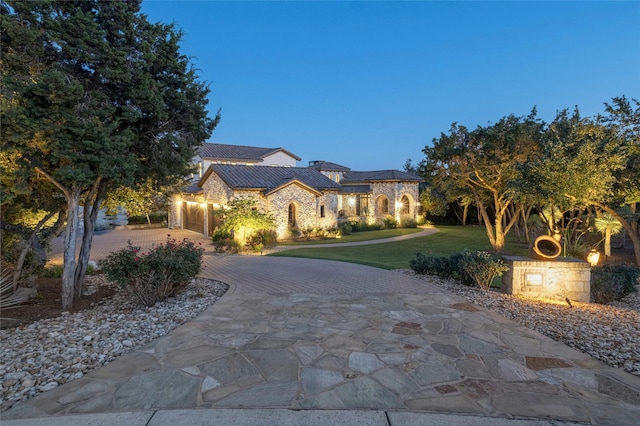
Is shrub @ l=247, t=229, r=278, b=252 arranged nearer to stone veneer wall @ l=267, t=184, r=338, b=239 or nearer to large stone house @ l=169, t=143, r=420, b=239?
large stone house @ l=169, t=143, r=420, b=239

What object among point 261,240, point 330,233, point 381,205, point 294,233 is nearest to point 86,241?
point 261,240

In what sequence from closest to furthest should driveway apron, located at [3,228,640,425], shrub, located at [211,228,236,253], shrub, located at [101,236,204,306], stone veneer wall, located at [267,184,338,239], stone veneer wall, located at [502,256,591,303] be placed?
driveway apron, located at [3,228,640,425]
shrub, located at [101,236,204,306]
stone veneer wall, located at [502,256,591,303]
shrub, located at [211,228,236,253]
stone veneer wall, located at [267,184,338,239]

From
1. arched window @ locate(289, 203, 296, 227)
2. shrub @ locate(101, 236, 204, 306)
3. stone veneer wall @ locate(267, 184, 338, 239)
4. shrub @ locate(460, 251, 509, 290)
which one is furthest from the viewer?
arched window @ locate(289, 203, 296, 227)

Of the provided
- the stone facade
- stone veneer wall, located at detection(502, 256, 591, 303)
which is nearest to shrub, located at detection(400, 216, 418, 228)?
the stone facade

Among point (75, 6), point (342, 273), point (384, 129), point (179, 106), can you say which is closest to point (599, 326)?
point (342, 273)

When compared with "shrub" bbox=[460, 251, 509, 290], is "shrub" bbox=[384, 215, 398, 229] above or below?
above

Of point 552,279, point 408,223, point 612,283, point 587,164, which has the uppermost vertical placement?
point 587,164

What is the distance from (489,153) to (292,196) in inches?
486

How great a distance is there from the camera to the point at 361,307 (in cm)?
676

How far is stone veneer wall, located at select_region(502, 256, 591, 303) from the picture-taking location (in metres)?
7.87

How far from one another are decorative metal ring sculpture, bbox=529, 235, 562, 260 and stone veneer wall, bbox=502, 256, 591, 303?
0.55 ft

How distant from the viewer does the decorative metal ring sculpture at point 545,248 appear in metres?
7.99

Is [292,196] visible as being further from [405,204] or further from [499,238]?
[405,204]

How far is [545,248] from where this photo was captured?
8344 millimetres
